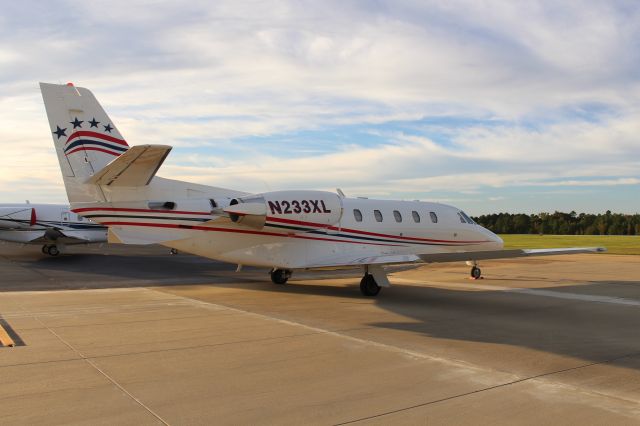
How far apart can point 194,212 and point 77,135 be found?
3484mm

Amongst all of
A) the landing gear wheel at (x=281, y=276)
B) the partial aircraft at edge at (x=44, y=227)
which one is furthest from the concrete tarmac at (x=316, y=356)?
the partial aircraft at edge at (x=44, y=227)

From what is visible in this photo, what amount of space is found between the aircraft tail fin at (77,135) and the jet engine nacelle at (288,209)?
347 centimetres

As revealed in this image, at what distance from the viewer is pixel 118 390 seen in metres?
5.99

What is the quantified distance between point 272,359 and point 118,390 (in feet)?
6.91

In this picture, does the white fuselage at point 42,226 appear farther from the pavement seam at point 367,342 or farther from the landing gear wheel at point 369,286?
the pavement seam at point 367,342

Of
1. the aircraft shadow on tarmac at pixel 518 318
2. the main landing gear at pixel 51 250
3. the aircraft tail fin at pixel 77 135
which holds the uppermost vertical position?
the aircraft tail fin at pixel 77 135

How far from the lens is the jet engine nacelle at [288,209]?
46.1 feet

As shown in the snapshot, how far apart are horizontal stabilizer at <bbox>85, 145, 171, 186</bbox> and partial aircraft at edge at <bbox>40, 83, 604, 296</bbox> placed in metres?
0.02

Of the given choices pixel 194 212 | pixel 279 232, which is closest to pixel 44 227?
pixel 194 212

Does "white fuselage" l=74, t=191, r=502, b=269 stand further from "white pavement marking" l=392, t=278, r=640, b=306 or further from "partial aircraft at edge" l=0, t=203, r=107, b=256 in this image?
"partial aircraft at edge" l=0, t=203, r=107, b=256

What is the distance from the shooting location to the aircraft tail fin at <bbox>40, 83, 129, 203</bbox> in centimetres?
1367

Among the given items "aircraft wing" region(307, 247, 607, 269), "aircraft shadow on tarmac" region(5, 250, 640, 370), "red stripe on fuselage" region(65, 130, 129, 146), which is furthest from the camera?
"red stripe on fuselage" region(65, 130, 129, 146)

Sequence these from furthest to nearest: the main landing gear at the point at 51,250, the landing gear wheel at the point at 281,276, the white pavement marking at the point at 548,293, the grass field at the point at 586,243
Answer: the grass field at the point at 586,243 < the main landing gear at the point at 51,250 < the landing gear wheel at the point at 281,276 < the white pavement marking at the point at 548,293

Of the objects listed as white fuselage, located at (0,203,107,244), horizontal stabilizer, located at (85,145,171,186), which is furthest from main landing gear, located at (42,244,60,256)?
horizontal stabilizer, located at (85,145,171,186)
